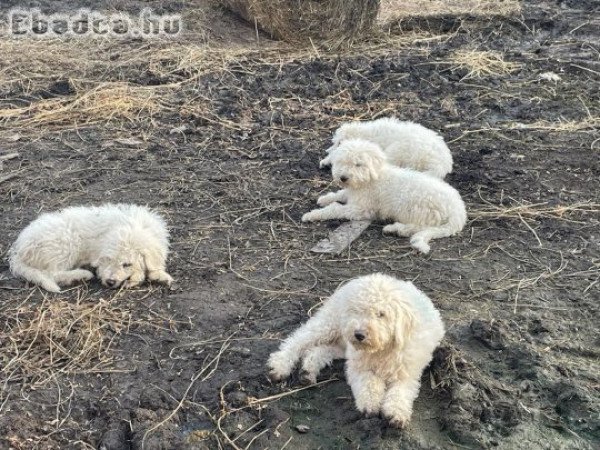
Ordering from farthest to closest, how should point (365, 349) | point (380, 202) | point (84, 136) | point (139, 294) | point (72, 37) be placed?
point (72, 37)
point (84, 136)
point (380, 202)
point (139, 294)
point (365, 349)

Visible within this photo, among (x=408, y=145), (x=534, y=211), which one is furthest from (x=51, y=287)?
(x=534, y=211)

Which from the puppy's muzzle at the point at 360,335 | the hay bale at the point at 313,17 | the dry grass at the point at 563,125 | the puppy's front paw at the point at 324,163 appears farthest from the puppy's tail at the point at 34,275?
the hay bale at the point at 313,17

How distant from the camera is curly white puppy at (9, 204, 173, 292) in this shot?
18.2 feet

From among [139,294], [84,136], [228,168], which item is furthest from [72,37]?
[139,294]

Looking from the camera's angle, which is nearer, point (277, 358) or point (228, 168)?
point (277, 358)

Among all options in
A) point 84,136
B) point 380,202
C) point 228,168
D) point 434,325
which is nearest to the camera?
point 434,325

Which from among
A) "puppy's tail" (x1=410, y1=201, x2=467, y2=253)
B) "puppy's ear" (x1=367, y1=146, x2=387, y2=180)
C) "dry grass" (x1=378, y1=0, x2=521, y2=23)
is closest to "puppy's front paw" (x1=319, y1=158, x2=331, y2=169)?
"puppy's ear" (x1=367, y1=146, x2=387, y2=180)

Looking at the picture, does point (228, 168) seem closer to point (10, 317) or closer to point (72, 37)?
point (10, 317)

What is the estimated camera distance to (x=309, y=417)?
14.3 ft

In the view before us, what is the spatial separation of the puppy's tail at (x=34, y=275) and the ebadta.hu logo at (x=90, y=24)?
623 cm

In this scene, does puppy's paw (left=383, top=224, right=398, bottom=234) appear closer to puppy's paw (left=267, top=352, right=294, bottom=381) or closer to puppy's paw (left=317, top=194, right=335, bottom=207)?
puppy's paw (left=317, top=194, right=335, bottom=207)

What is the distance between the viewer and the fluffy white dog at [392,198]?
20.9 ft

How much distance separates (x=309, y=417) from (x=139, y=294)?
1842 millimetres

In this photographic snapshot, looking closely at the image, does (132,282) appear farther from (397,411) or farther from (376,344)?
(397,411)
